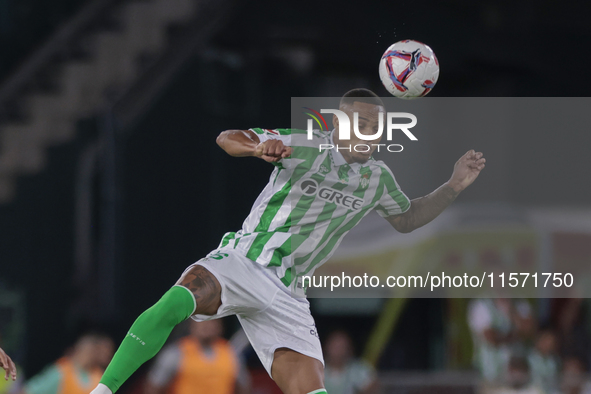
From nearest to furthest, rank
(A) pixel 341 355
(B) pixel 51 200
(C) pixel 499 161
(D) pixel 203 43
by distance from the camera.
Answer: (A) pixel 341 355
(C) pixel 499 161
(B) pixel 51 200
(D) pixel 203 43

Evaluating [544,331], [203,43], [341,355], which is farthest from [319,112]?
[203,43]

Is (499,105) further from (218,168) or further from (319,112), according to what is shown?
(319,112)

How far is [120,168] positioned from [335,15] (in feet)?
12.3

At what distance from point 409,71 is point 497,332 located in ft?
13.9

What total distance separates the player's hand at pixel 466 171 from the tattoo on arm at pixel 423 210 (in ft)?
0.18

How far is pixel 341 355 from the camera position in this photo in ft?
25.8

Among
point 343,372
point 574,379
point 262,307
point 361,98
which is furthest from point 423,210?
point 574,379

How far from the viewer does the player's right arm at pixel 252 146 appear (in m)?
3.96

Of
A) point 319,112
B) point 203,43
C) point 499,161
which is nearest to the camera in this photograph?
point 319,112

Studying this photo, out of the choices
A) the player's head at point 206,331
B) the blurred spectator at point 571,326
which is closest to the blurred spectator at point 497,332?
the blurred spectator at point 571,326

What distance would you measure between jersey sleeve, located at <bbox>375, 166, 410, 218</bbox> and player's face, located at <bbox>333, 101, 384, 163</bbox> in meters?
0.18

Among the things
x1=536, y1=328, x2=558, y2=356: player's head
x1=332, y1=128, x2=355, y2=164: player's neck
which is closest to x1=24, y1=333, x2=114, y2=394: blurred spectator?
x1=332, y1=128, x2=355, y2=164: player's neck

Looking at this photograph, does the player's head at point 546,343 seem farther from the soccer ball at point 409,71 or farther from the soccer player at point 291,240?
the soccer ball at point 409,71

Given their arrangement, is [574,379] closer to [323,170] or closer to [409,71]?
[409,71]
